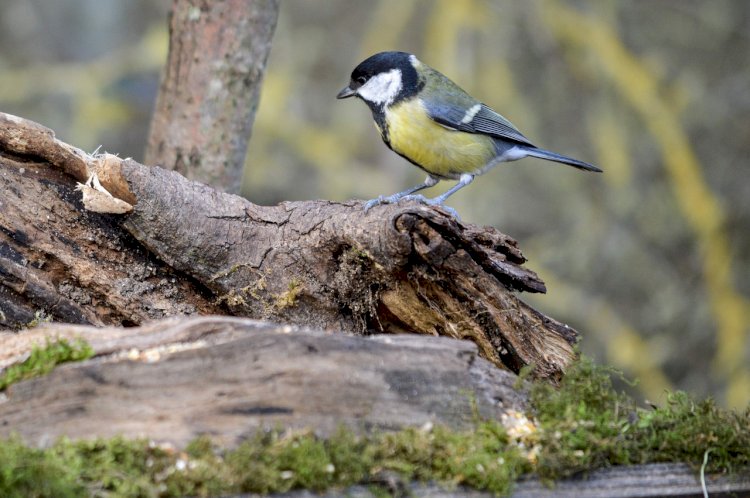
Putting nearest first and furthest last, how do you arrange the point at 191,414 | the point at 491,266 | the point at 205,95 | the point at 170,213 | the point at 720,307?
the point at 191,414
the point at 491,266
the point at 170,213
the point at 205,95
the point at 720,307

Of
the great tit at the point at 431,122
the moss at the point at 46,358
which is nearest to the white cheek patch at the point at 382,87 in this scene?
the great tit at the point at 431,122

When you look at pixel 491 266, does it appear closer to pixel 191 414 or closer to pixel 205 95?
pixel 191 414

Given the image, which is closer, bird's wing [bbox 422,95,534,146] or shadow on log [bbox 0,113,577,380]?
shadow on log [bbox 0,113,577,380]

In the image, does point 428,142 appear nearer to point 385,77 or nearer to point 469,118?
point 469,118

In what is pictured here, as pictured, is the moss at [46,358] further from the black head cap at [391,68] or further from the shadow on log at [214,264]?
the black head cap at [391,68]

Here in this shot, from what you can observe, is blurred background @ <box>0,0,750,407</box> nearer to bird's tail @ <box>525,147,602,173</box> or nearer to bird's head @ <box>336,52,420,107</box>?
bird's tail @ <box>525,147,602,173</box>

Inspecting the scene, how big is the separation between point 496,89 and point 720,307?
7.46 feet

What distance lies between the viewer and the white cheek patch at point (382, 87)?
147 inches

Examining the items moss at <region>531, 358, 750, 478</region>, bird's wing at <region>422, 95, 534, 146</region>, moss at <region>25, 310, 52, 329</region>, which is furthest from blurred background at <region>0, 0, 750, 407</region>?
moss at <region>531, 358, 750, 478</region>

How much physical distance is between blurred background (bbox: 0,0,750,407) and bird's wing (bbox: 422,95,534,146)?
186 cm

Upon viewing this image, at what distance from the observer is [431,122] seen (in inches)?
144

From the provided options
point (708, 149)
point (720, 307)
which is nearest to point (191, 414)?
point (720, 307)

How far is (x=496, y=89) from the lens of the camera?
5953mm

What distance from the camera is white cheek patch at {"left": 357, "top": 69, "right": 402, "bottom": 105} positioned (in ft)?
12.3
